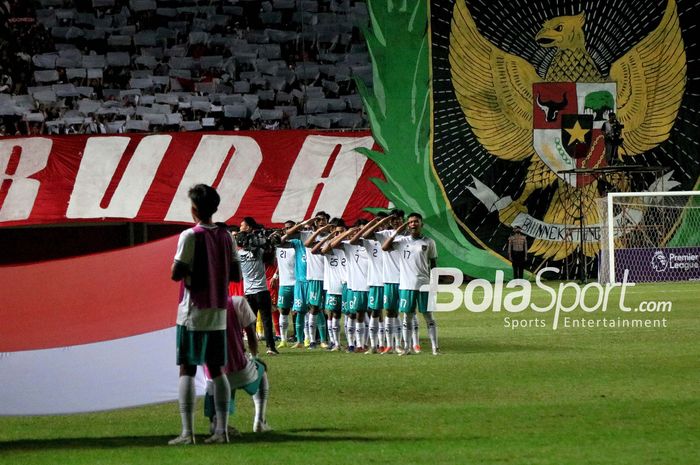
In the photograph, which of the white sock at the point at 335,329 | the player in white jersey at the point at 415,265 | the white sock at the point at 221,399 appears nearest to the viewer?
the white sock at the point at 221,399

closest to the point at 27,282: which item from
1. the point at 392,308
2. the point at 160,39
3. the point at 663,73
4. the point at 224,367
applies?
the point at 224,367

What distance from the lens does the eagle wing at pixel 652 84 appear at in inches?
1524

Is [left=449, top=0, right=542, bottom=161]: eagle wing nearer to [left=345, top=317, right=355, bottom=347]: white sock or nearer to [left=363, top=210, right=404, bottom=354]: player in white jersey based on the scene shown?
[left=345, top=317, right=355, bottom=347]: white sock

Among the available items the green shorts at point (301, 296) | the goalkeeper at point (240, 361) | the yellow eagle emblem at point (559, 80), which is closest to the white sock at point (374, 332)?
the green shorts at point (301, 296)

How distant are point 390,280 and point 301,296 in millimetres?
2566

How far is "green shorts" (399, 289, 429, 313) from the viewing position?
17.6m

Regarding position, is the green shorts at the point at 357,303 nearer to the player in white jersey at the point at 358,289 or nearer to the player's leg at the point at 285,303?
the player in white jersey at the point at 358,289

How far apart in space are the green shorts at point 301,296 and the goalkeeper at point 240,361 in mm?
10184

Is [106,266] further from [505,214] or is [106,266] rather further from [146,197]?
[505,214]

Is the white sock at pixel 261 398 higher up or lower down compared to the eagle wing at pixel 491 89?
lower down

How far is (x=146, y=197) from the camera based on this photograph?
35781mm

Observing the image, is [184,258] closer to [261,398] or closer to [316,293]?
[261,398]

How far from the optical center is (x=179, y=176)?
35906 millimetres

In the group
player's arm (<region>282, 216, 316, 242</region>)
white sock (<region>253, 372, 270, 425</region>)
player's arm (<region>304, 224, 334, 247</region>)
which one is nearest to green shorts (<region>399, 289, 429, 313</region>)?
player's arm (<region>304, 224, 334, 247</region>)
